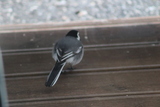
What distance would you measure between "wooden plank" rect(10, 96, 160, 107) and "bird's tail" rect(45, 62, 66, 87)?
0.64ft

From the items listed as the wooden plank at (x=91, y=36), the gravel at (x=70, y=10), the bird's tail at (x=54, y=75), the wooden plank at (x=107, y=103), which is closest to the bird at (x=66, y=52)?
the bird's tail at (x=54, y=75)

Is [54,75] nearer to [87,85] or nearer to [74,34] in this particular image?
[87,85]

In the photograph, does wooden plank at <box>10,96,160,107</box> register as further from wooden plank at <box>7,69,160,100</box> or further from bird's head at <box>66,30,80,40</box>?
bird's head at <box>66,30,80,40</box>

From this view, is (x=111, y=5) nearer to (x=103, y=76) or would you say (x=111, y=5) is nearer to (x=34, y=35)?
(x=34, y=35)

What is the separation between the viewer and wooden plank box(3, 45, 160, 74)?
220 cm

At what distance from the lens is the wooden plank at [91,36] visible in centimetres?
249

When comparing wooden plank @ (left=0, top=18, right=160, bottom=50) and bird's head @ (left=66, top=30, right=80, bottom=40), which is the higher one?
bird's head @ (left=66, top=30, right=80, bottom=40)

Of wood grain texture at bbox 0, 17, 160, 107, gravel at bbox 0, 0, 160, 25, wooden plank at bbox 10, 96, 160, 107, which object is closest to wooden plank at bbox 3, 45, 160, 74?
wood grain texture at bbox 0, 17, 160, 107

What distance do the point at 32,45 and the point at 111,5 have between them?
7.13 feet

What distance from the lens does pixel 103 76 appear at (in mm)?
2076

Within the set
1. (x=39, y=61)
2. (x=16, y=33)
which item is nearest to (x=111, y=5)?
(x=16, y=33)

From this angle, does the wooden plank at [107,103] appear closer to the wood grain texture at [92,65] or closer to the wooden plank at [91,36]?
the wood grain texture at [92,65]

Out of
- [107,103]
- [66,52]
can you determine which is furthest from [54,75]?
[107,103]

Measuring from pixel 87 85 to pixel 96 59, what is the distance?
1.08 feet
